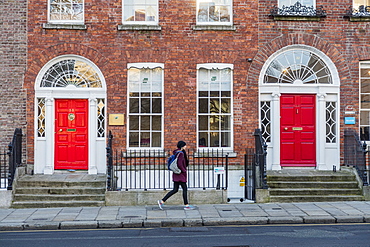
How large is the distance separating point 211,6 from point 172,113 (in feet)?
11.5

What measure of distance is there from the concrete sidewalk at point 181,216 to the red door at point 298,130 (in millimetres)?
2577

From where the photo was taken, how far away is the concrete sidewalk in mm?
10461

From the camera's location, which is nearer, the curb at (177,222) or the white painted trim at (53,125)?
the curb at (177,222)

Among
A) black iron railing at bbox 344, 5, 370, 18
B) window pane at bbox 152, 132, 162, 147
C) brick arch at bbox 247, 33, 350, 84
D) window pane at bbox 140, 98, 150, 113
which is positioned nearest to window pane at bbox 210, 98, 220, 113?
brick arch at bbox 247, 33, 350, 84

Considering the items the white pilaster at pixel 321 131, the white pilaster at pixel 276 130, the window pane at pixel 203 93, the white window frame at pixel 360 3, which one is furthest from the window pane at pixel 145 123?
the white window frame at pixel 360 3

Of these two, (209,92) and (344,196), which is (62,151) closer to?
(209,92)

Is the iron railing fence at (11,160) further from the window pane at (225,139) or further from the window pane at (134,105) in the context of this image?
the window pane at (225,139)

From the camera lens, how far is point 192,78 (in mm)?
A: 14719

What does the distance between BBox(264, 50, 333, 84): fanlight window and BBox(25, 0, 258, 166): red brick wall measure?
32.4 inches

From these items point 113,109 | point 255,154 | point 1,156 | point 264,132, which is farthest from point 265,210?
point 1,156

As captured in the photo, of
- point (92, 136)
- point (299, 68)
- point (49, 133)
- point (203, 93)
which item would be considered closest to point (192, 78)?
point (203, 93)

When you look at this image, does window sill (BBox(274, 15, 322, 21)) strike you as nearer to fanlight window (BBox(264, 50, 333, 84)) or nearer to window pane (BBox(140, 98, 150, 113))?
fanlight window (BBox(264, 50, 333, 84))

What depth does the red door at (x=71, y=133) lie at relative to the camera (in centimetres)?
1473

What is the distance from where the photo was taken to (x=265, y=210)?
11.8 m
